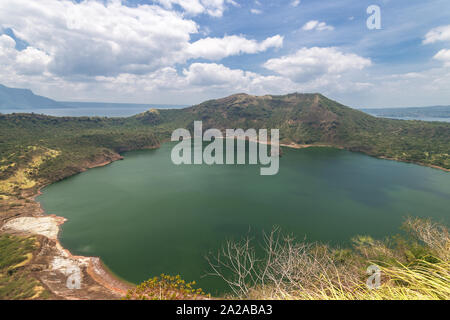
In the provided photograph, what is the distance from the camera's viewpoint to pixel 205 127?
474 feet

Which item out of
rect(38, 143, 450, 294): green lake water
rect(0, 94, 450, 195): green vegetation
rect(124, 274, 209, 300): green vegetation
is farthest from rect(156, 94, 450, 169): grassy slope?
rect(124, 274, 209, 300): green vegetation

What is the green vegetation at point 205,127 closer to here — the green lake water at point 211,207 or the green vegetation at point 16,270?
the green lake water at point 211,207

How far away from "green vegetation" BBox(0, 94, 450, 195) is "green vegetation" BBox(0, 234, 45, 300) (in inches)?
849

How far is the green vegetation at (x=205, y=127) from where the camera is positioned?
4753 centimetres

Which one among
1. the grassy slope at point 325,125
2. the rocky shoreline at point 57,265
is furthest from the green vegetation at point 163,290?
the grassy slope at point 325,125

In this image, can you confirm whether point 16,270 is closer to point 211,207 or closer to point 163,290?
point 163,290

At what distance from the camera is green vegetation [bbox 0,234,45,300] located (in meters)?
15.3

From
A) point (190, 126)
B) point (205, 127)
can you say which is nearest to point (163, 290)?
point (205, 127)

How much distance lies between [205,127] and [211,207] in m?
116

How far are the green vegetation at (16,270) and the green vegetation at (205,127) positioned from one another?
21557 millimetres

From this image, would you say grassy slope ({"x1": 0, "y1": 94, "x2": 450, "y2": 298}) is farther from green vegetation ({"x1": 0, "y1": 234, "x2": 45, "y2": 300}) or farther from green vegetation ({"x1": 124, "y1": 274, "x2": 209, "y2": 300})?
green vegetation ({"x1": 124, "y1": 274, "x2": 209, "y2": 300})
